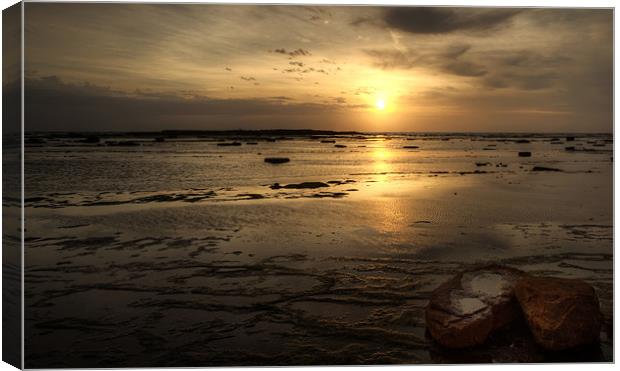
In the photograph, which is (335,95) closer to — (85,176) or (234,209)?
(234,209)

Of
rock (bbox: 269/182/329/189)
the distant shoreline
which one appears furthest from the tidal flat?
rock (bbox: 269/182/329/189)

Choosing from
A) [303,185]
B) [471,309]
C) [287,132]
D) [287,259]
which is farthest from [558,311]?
[303,185]

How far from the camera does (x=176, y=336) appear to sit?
3.67 m

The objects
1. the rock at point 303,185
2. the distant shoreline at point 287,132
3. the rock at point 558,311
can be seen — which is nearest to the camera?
the rock at point 558,311

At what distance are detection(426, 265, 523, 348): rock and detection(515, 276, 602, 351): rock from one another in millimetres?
100

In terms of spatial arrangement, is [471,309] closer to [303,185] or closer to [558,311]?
[558,311]

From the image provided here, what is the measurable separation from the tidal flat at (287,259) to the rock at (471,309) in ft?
0.32

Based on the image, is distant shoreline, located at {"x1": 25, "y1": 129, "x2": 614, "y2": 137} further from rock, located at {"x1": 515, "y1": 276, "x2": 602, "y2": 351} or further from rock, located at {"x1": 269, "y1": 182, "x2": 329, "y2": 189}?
rock, located at {"x1": 269, "y1": 182, "x2": 329, "y2": 189}

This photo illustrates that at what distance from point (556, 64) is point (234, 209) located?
325cm

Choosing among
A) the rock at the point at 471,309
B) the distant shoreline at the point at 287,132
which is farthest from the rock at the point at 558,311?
the distant shoreline at the point at 287,132

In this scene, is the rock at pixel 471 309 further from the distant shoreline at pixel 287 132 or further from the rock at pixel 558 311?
the distant shoreline at pixel 287 132

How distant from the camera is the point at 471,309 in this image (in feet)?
11.8

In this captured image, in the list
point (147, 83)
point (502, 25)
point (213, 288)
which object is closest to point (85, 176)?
point (147, 83)

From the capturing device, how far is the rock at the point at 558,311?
11.6 feet
